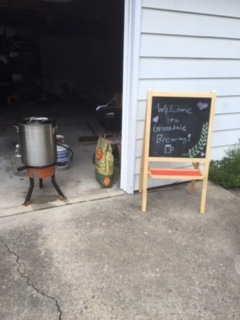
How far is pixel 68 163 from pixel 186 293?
2299mm

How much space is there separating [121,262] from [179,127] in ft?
4.34

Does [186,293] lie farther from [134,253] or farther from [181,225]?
[181,225]

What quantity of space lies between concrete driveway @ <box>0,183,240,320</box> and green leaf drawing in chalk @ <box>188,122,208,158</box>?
52 centimetres

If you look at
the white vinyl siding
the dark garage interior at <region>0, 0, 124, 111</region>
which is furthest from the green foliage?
the dark garage interior at <region>0, 0, 124, 111</region>

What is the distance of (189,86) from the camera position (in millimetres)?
3061

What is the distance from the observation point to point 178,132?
2754mm

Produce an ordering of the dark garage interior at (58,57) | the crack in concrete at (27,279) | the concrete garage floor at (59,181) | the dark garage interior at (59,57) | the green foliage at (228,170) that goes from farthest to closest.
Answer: the dark garage interior at (58,57) < the dark garage interior at (59,57) < the green foliage at (228,170) < the concrete garage floor at (59,181) < the crack in concrete at (27,279)

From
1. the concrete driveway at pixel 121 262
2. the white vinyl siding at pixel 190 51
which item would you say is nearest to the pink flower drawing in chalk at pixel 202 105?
the white vinyl siding at pixel 190 51

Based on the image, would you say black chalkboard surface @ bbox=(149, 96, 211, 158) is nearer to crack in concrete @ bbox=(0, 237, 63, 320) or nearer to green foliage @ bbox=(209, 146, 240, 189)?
→ green foliage @ bbox=(209, 146, 240, 189)

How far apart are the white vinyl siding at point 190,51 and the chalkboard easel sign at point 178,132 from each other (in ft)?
0.89

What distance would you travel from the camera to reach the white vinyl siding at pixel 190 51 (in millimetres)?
2709

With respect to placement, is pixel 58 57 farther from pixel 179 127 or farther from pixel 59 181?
pixel 179 127

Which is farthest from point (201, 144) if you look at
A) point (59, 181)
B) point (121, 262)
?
point (59, 181)

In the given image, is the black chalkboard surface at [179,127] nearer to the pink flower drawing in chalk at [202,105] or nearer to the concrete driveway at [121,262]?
the pink flower drawing in chalk at [202,105]
